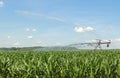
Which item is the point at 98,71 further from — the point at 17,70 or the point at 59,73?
the point at 17,70

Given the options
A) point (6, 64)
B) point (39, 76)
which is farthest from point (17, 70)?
point (6, 64)

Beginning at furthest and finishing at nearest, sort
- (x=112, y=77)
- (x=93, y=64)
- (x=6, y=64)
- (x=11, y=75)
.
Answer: (x=6, y=64), (x=11, y=75), (x=93, y=64), (x=112, y=77)

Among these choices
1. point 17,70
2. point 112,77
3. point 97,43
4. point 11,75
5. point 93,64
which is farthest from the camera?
point 97,43

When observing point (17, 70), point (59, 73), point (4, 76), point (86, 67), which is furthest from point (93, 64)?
point (4, 76)

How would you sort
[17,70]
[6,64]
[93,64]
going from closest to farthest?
[93,64], [17,70], [6,64]

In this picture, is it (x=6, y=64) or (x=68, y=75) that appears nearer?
(x=68, y=75)

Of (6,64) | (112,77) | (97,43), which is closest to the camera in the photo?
(112,77)

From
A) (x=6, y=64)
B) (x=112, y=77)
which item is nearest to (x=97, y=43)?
(x=6, y=64)

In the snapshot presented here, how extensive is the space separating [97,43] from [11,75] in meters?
50.6

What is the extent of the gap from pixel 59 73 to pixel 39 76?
3.12 feet

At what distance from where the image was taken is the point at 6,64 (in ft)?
65.4

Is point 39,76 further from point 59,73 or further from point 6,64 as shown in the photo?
point 6,64

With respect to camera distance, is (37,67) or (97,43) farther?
(97,43)

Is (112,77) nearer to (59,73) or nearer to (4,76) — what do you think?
(59,73)
